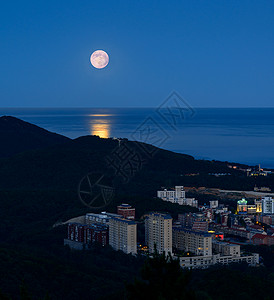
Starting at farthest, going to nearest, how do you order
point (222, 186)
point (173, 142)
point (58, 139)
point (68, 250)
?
point (173, 142), point (58, 139), point (222, 186), point (68, 250)

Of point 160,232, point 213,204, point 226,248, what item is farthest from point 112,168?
point 226,248

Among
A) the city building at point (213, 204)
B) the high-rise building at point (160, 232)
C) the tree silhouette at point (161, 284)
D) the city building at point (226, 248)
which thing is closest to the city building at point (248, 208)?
the city building at point (213, 204)

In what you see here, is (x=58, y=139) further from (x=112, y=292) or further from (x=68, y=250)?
(x=112, y=292)

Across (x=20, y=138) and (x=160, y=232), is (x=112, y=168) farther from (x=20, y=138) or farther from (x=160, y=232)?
(x=160, y=232)

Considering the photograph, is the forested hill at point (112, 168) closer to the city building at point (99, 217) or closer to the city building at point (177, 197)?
the city building at point (177, 197)

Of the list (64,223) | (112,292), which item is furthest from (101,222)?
(112,292)
